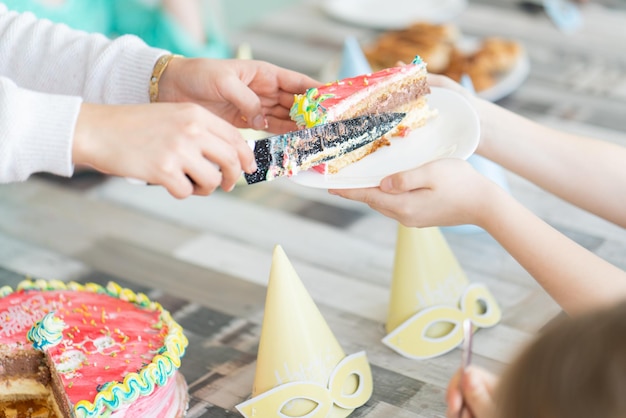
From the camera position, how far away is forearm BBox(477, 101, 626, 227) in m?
1.46

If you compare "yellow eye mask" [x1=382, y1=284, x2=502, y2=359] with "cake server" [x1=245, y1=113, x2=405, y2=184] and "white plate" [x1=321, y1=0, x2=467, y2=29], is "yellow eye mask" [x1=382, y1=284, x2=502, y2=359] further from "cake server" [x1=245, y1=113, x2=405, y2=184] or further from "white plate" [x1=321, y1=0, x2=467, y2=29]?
"white plate" [x1=321, y1=0, x2=467, y2=29]

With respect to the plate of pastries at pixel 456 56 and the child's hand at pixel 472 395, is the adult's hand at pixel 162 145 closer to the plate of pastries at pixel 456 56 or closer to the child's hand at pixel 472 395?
the child's hand at pixel 472 395

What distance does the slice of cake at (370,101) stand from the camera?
1.44m

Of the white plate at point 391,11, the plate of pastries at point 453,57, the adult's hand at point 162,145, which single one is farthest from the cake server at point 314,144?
the white plate at point 391,11

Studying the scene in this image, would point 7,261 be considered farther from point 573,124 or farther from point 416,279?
point 573,124

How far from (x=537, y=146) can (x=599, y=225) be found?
307 millimetres

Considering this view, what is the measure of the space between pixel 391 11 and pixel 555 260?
5.40ft

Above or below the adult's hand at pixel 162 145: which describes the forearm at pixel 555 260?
below

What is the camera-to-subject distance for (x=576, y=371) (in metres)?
0.67

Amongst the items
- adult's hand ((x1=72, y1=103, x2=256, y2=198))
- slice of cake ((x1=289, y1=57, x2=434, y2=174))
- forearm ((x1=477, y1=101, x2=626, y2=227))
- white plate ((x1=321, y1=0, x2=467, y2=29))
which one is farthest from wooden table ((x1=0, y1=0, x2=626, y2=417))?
white plate ((x1=321, y1=0, x2=467, y2=29))

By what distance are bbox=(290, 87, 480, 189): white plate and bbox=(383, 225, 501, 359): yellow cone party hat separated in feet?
0.37

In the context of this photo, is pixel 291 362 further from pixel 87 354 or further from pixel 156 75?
pixel 156 75

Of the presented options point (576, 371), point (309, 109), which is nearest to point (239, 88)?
point (309, 109)

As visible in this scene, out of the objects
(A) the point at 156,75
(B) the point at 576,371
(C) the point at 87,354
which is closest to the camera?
(B) the point at 576,371
